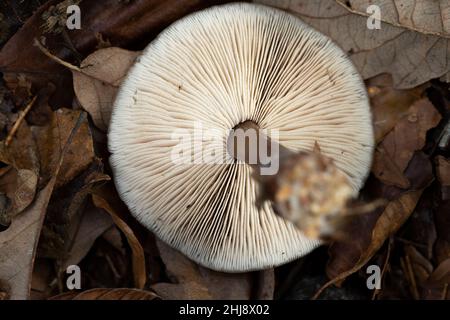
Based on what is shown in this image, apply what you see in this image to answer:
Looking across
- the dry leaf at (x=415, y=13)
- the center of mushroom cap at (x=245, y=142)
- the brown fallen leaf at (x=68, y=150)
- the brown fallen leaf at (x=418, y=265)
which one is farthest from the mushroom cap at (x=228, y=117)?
the brown fallen leaf at (x=418, y=265)

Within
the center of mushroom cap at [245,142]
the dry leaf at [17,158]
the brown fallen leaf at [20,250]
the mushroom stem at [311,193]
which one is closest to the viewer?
the mushroom stem at [311,193]

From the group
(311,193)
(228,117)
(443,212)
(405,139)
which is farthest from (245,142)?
(443,212)

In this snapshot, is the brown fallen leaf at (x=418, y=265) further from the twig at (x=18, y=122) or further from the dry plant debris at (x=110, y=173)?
the twig at (x=18, y=122)

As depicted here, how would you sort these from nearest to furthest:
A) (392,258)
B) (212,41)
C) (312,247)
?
1. (212,41)
2. (312,247)
3. (392,258)

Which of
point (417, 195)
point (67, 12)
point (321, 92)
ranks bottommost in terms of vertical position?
point (417, 195)
